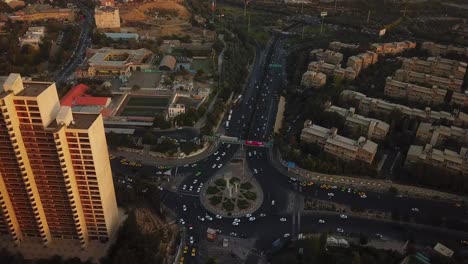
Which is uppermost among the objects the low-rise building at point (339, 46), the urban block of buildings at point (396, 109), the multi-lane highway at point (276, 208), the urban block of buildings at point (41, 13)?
the urban block of buildings at point (41, 13)

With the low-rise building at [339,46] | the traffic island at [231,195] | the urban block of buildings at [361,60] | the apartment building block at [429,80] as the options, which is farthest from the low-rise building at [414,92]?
the traffic island at [231,195]

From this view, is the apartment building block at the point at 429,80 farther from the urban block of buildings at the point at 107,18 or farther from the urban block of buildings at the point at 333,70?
the urban block of buildings at the point at 107,18

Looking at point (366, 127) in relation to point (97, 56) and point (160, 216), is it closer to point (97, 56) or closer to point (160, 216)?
point (160, 216)

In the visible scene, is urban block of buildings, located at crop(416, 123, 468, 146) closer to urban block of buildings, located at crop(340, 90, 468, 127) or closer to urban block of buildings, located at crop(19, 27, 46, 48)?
urban block of buildings, located at crop(340, 90, 468, 127)

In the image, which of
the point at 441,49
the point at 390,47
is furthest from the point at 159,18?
the point at 441,49

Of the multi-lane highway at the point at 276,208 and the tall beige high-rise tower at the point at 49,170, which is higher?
the tall beige high-rise tower at the point at 49,170

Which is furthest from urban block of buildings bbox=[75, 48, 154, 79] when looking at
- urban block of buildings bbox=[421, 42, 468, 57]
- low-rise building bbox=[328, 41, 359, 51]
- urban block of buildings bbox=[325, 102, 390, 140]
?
urban block of buildings bbox=[421, 42, 468, 57]
